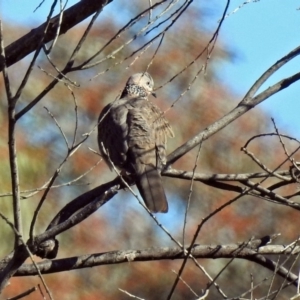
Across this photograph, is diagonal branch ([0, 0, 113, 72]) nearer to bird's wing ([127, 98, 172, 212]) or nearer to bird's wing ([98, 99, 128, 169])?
bird's wing ([127, 98, 172, 212])

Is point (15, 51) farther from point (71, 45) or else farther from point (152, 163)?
point (71, 45)

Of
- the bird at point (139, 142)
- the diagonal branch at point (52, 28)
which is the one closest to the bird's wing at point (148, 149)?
the bird at point (139, 142)

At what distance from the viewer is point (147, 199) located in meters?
4.24

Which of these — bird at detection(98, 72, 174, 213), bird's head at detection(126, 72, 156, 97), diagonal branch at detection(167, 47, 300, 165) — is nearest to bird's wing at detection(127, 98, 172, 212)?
bird at detection(98, 72, 174, 213)

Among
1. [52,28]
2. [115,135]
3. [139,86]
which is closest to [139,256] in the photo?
[52,28]

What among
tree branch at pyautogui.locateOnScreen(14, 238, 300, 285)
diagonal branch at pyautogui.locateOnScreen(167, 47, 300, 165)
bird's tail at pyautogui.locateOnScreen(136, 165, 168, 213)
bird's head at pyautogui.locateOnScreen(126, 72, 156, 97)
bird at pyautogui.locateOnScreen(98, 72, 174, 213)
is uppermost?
bird's head at pyautogui.locateOnScreen(126, 72, 156, 97)

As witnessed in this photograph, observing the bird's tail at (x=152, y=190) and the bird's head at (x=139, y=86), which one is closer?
the bird's tail at (x=152, y=190)

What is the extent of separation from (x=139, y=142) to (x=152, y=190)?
482 mm

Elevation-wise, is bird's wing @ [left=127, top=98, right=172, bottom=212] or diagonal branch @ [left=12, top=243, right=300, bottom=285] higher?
bird's wing @ [left=127, top=98, right=172, bottom=212]

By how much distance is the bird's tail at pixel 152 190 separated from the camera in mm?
4195

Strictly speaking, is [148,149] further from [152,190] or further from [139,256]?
[139,256]

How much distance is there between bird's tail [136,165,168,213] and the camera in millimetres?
4195

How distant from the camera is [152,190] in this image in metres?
4.28

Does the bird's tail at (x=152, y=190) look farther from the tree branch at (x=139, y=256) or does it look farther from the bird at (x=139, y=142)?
the tree branch at (x=139, y=256)
